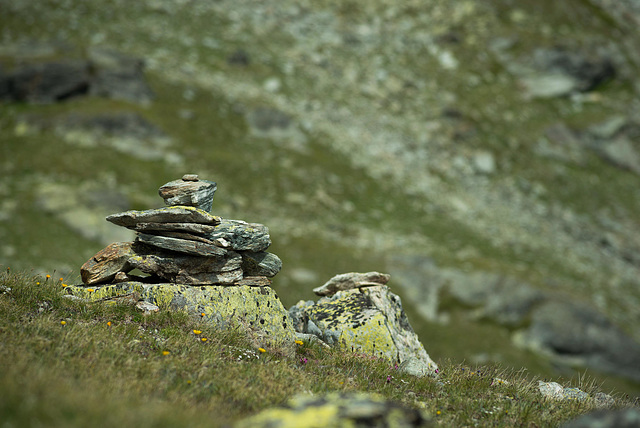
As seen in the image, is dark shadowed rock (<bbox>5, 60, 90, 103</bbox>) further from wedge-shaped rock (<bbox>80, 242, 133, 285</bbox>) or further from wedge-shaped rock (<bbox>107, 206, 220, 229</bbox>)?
wedge-shaped rock (<bbox>107, 206, 220, 229</bbox>)

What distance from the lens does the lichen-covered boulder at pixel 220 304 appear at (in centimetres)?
1121

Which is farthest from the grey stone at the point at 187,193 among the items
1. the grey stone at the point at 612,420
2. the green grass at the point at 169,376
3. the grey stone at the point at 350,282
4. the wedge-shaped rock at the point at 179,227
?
the grey stone at the point at 612,420

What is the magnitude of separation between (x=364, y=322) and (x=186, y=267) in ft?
17.4

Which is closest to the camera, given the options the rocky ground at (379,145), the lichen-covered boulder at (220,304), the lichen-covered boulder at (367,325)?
the lichen-covered boulder at (220,304)

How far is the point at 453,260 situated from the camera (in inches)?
1793

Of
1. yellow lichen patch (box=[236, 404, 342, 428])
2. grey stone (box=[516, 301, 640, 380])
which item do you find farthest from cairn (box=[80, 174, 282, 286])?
grey stone (box=[516, 301, 640, 380])

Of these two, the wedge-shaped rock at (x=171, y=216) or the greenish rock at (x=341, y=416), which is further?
the wedge-shaped rock at (x=171, y=216)

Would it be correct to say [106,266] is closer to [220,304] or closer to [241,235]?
[220,304]

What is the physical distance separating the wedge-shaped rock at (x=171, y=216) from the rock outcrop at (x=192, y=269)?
3 cm

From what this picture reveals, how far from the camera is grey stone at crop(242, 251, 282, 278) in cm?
1355

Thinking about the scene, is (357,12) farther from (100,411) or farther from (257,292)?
(100,411)

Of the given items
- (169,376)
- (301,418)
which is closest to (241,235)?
(169,376)

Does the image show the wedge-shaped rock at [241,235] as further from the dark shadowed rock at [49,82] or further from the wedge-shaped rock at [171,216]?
the dark shadowed rock at [49,82]

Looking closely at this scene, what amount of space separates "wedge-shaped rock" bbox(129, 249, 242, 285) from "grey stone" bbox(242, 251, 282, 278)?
31.6 inches
